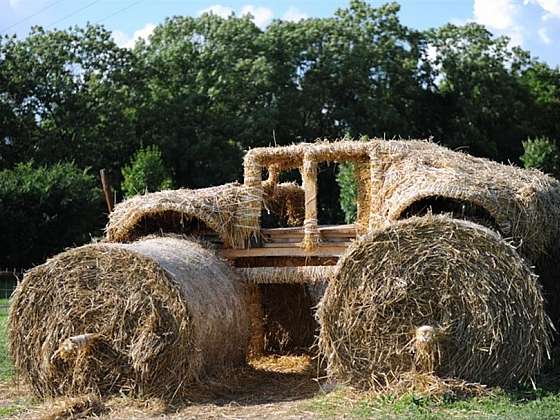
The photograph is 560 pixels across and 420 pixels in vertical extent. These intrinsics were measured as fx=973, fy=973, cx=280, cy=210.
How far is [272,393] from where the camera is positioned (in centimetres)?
1046

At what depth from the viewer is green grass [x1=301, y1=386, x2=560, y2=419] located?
847cm

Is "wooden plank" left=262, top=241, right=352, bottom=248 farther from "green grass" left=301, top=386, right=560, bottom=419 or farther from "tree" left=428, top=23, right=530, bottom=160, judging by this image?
"tree" left=428, top=23, right=530, bottom=160

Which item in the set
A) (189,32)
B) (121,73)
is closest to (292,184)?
(121,73)

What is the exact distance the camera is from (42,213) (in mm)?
26750

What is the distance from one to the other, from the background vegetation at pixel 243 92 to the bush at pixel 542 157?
0.81 feet

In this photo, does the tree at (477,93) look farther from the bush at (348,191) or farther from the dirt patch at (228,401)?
the dirt patch at (228,401)

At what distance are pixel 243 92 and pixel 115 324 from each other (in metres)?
28.7

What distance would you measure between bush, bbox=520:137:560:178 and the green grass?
25938 mm

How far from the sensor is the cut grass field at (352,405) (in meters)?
8.60

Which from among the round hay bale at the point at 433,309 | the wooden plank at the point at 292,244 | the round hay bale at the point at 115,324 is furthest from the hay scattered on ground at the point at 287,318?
the round hay bale at the point at 433,309

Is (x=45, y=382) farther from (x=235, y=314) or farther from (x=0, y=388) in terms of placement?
(x=235, y=314)

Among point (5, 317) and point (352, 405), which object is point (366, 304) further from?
point (5, 317)

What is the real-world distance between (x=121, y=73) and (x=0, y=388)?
2847 centimetres

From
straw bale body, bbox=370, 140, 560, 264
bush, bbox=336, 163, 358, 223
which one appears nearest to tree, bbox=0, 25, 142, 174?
bush, bbox=336, 163, 358, 223
